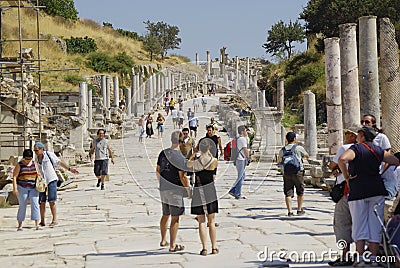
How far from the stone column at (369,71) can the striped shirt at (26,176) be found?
22.0ft

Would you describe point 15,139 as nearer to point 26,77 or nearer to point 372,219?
point 26,77

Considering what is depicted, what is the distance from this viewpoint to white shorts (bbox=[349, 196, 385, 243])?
7379 millimetres

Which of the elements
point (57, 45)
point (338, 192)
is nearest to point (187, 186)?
point (338, 192)

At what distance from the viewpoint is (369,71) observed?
1396 centimetres

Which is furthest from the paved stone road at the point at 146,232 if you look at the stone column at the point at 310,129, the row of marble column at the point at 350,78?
the stone column at the point at 310,129

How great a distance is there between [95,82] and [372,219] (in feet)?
165

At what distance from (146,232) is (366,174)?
426cm

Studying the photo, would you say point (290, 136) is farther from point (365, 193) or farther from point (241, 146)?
point (365, 193)

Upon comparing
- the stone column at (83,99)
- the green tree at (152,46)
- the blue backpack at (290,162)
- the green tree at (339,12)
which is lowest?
the blue backpack at (290,162)

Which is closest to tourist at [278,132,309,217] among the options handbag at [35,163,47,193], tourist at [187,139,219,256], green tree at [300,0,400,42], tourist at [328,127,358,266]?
tourist at [187,139,219,256]

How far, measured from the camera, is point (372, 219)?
7410 mm

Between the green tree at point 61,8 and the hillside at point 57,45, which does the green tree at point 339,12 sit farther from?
the green tree at point 61,8

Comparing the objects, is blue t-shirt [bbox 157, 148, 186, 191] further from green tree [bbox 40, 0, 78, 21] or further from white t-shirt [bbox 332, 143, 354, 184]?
green tree [bbox 40, 0, 78, 21]

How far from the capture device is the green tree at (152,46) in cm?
8519
